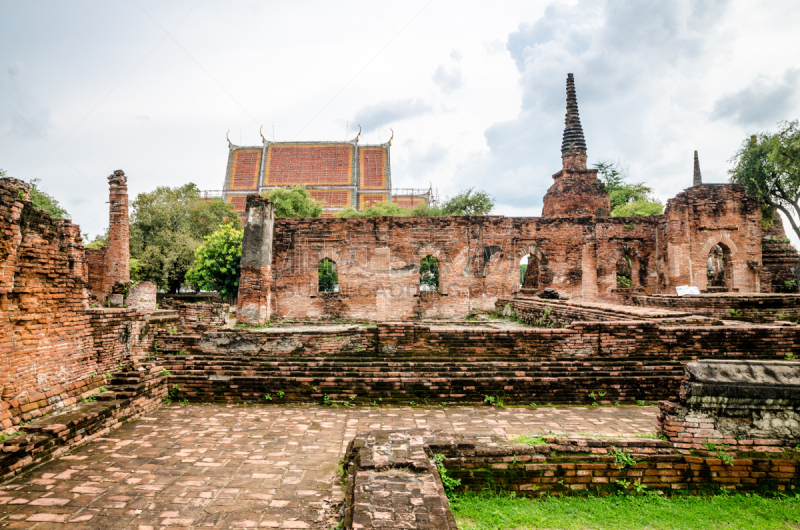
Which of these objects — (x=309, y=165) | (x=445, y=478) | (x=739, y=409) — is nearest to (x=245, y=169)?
(x=309, y=165)

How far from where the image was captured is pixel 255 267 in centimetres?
1158

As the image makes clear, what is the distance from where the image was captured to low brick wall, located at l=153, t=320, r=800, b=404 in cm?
657

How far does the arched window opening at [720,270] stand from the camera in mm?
15586

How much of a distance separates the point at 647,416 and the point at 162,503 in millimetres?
5572

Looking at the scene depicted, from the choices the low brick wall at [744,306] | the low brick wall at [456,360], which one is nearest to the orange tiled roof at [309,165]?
the low brick wall at [744,306]

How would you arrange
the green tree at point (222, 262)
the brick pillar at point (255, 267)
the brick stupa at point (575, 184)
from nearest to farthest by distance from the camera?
the brick pillar at point (255, 267), the green tree at point (222, 262), the brick stupa at point (575, 184)

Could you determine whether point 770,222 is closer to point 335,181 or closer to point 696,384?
point 696,384

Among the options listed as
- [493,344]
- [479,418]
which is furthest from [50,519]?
[493,344]

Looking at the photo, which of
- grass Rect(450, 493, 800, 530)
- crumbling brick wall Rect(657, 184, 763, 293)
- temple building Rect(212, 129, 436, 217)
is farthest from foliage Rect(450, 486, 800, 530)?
temple building Rect(212, 129, 436, 217)

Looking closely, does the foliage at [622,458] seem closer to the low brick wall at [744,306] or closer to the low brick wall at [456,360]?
the low brick wall at [456,360]

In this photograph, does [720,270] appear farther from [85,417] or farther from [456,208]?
[85,417]

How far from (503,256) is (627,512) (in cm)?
1112

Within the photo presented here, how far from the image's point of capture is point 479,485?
12.8 feet

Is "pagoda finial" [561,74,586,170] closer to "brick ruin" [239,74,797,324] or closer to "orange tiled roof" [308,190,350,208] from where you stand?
"brick ruin" [239,74,797,324]
